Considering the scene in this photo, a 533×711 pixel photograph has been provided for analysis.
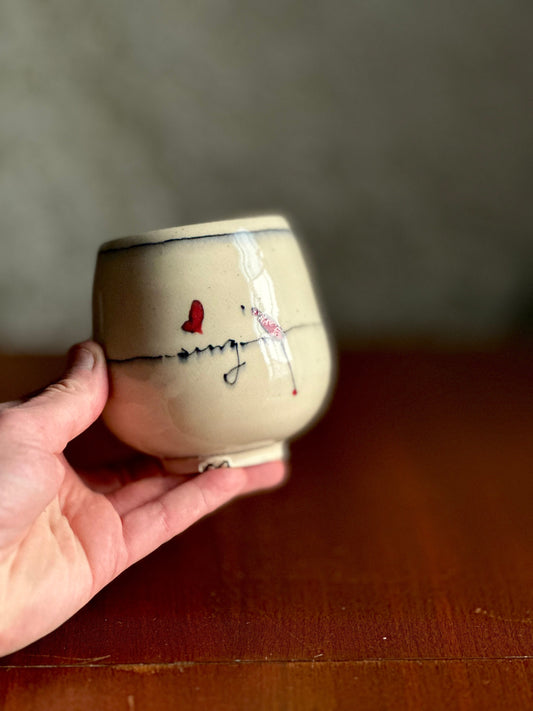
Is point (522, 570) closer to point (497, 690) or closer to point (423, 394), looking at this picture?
point (497, 690)

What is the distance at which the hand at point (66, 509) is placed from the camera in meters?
0.50

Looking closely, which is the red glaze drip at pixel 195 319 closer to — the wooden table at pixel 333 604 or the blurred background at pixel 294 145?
the wooden table at pixel 333 604

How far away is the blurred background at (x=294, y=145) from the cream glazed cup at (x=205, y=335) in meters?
0.88

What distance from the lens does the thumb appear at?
1.83 ft

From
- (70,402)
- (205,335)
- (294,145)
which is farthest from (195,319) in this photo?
(294,145)

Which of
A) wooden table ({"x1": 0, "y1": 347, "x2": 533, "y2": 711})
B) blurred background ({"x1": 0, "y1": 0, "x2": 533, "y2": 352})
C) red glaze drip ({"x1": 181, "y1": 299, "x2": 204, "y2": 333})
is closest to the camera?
wooden table ({"x1": 0, "y1": 347, "x2": 533, "y2": 711})

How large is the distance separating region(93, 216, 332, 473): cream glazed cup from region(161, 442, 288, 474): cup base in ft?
0.10

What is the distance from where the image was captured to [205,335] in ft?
1.97

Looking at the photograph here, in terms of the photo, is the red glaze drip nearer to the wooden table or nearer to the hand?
the hand

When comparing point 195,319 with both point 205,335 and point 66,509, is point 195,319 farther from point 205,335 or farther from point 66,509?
point 66,509

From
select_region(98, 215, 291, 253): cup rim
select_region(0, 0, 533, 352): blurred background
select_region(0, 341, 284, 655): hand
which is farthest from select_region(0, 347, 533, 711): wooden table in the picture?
select_region(0, 0, 533, 352): blurred background

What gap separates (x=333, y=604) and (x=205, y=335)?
224 millimetres

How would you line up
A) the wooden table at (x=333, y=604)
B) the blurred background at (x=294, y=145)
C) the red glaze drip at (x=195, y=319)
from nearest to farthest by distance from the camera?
the wooden table at (x=333, y=604), the red glaze drip at (x=195, y=319), the blurred background at (x=294, y=145)

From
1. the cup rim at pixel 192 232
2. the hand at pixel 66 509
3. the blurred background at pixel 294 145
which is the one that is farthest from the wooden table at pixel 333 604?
the blurred background at pixel 294 145
